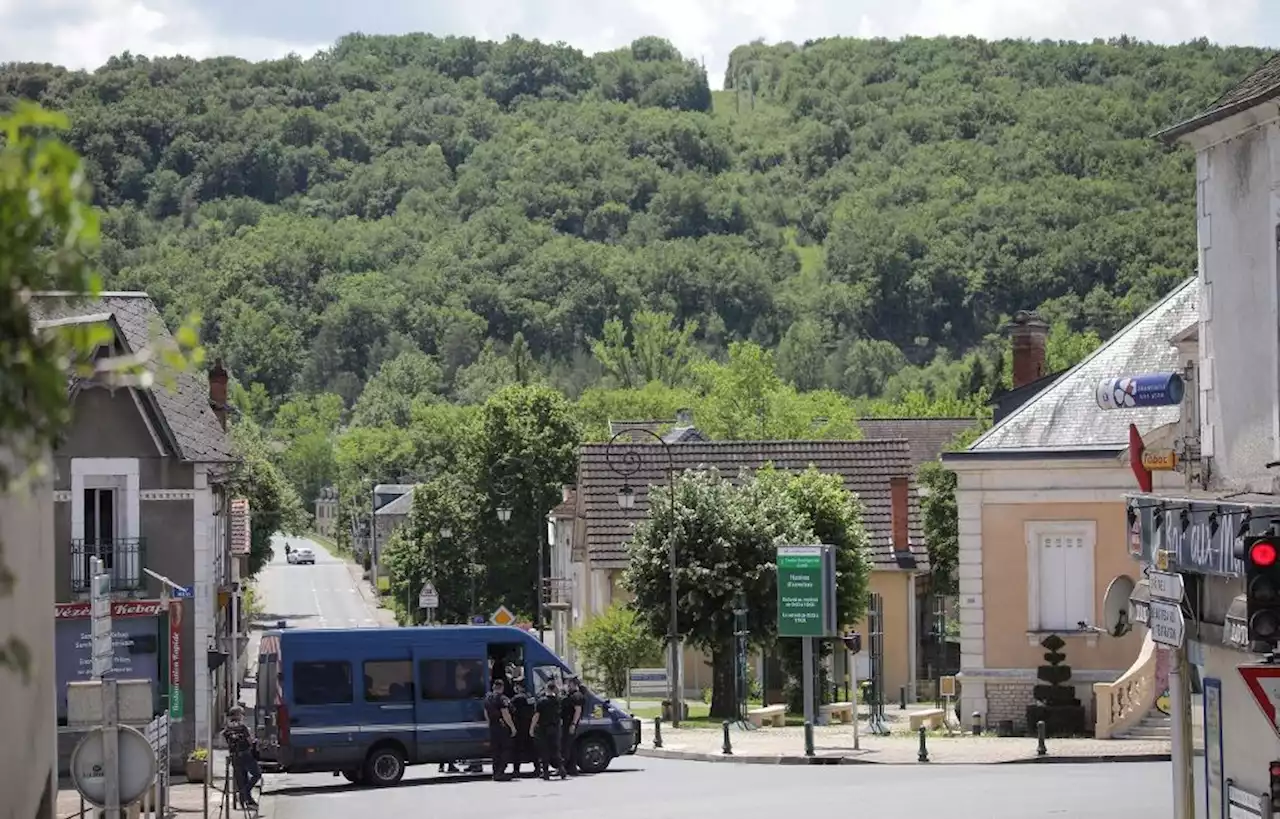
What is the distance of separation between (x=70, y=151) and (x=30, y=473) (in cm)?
77

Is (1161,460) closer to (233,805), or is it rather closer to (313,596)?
(233,805)

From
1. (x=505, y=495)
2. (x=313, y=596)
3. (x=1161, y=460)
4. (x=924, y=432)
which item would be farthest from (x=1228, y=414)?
(x=313, y=596)

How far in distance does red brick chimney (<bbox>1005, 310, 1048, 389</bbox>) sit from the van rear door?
57.1 feet

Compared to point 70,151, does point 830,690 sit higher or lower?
lower

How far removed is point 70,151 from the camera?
5016mm

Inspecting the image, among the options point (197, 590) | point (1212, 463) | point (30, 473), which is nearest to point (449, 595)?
point (197, 590)

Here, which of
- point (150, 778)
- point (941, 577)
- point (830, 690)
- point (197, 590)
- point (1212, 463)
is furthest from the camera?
point (941, 577)

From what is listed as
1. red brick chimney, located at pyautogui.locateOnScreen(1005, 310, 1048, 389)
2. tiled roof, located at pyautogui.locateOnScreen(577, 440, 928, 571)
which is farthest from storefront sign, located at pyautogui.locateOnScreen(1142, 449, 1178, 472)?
tiled roof, located at pyautogui.locateOnScreen(577, 440, 928, 571)

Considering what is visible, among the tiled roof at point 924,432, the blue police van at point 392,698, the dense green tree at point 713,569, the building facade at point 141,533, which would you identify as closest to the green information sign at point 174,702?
the blue police van at point 392,698

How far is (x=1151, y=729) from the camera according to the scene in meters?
35.3

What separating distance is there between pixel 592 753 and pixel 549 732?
4.52 ft

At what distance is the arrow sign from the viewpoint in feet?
43.0

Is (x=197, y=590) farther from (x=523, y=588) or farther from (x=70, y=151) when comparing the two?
(x=523, y=588)

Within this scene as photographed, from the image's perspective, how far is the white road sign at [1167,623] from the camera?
16719 millimetres
